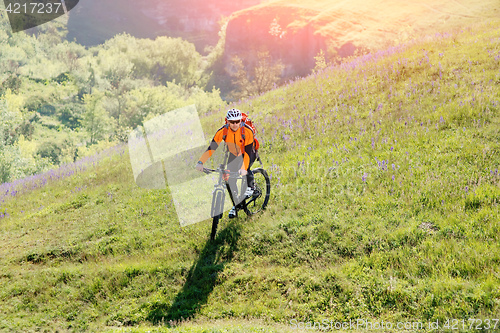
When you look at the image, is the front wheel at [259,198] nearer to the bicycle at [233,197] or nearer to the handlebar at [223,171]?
the bicycle at [233,197]

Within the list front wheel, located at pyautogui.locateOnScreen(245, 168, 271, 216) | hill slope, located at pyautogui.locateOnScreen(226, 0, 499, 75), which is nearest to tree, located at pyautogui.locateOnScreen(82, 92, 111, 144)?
hill slope, located at pyautogui.locateOnScreen(226, 0, 499, 75)

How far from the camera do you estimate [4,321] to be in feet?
23.6

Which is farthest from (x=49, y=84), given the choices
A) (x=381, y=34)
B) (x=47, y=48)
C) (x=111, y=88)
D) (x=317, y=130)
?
(x=317, y=130)

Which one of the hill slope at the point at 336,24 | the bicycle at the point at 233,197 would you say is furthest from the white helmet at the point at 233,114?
the hill slope at the point at 336,24

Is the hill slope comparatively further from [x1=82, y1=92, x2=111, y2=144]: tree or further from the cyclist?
[x1=82, y1=92, x2=111, y2=144]: tree

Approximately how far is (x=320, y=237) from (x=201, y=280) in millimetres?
3138

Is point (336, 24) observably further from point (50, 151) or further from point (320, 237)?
point (320, 237)

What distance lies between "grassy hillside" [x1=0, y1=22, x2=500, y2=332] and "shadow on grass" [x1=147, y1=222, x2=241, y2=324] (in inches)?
1.2

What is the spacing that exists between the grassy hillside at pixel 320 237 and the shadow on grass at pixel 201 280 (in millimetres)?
31

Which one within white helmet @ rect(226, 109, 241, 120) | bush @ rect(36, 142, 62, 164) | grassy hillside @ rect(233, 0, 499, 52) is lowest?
bush @ rect(36, 142, 62, 164)

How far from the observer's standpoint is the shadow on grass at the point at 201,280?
687 cm

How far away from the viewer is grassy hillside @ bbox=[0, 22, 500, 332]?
6094 millimetres

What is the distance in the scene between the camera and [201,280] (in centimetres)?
758

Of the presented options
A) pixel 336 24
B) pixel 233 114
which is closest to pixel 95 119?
pixel 336 24
